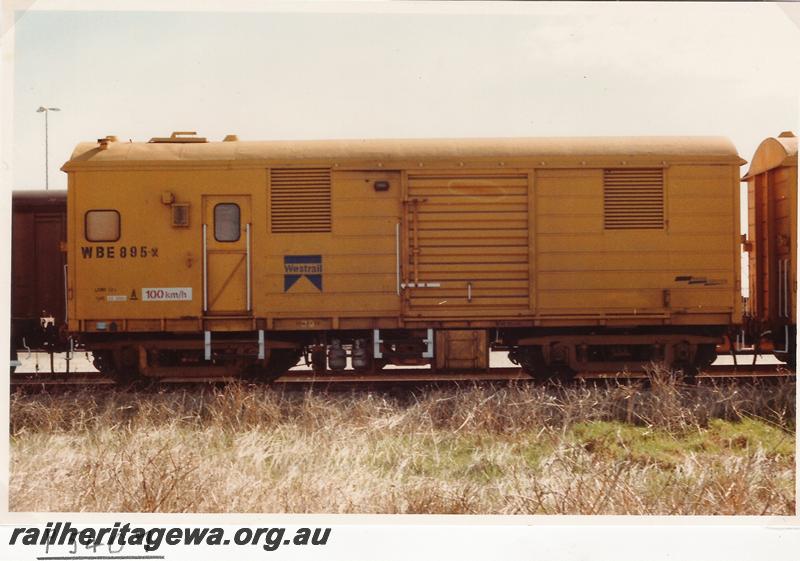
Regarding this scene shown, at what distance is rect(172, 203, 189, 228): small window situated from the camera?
32.7 feet

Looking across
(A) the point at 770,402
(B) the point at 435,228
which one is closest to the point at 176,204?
(B) the point at 435,228

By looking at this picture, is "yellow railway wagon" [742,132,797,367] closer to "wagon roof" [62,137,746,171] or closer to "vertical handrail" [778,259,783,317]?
"vertical handrail" [778,259,783,317]

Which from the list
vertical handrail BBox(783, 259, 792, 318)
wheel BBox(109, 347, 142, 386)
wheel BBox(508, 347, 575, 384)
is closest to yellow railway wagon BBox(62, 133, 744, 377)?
wheel BBox(109, 347, 142, 386)

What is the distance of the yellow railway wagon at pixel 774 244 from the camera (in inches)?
399

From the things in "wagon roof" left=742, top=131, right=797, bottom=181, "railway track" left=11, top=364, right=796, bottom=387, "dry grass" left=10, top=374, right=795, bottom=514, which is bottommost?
"dry grass" left=10, top=374, right=795, bottom=514

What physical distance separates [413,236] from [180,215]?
3256mm

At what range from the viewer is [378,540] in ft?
15.8

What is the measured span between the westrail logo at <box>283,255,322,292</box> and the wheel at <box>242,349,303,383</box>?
1086 millimetres

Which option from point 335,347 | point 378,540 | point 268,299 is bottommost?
point 378,540

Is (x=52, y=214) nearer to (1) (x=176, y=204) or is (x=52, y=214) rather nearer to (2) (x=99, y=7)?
(1) (x=176, y=204)

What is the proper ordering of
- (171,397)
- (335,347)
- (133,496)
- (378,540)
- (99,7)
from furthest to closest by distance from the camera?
(335,347) → (171,397) → (99,7) → (133,496) → (378,540)

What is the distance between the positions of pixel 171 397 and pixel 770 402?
25.0 ft

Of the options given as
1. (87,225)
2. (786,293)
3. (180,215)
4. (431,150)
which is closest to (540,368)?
(431,150)

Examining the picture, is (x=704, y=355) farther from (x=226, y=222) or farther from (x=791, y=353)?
(x=226, y=222)
